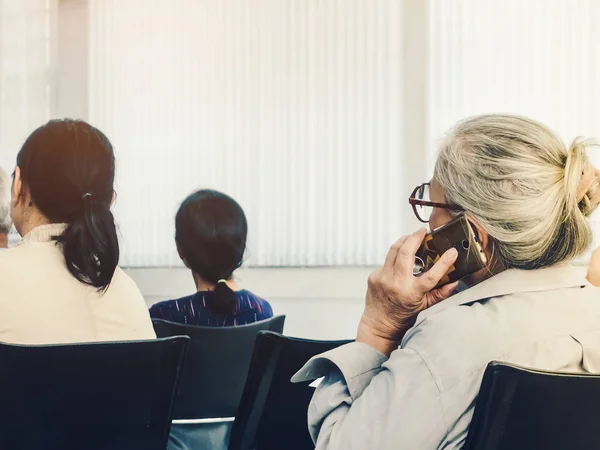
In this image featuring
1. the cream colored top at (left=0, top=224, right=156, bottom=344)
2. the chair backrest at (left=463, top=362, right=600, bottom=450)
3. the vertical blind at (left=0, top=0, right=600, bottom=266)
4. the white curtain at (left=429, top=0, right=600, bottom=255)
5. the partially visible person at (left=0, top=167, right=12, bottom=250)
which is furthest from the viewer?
the vertical blind at (left=0, top=0, right=600, bottom=266)

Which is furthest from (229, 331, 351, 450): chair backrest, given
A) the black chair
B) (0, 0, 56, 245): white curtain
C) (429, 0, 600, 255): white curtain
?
(0, 0, 56, 245): white curtain

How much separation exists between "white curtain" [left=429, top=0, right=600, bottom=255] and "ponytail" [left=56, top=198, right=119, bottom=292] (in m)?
2.24

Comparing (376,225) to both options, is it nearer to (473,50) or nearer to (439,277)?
(473,50)

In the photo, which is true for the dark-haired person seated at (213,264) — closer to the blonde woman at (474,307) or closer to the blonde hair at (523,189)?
the blonde woman at (474,307)

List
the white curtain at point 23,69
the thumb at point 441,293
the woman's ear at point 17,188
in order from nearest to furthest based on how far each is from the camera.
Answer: the thumb at point 441,293 < the woman's ear at point 17,188 < the white curtain at point 23,69

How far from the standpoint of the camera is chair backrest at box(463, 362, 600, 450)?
2.87 feet

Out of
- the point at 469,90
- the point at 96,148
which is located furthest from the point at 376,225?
the point at 96,148

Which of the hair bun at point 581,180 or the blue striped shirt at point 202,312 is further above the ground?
the hair bun at point 581,180

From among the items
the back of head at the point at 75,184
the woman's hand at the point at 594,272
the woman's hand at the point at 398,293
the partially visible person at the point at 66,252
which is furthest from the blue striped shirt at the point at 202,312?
the woman's hand at the point at 398,293

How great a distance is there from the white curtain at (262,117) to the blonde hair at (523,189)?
2.87m

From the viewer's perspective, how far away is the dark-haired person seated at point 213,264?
8.21 feet

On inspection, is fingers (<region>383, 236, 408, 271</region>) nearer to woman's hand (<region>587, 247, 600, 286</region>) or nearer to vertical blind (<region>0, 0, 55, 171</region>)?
woman's hand (<region>587, 247, 600, 286</region>)

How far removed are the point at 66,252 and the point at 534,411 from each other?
1.12 metres

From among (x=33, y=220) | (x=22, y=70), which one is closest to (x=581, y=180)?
(x=33, y=220)
